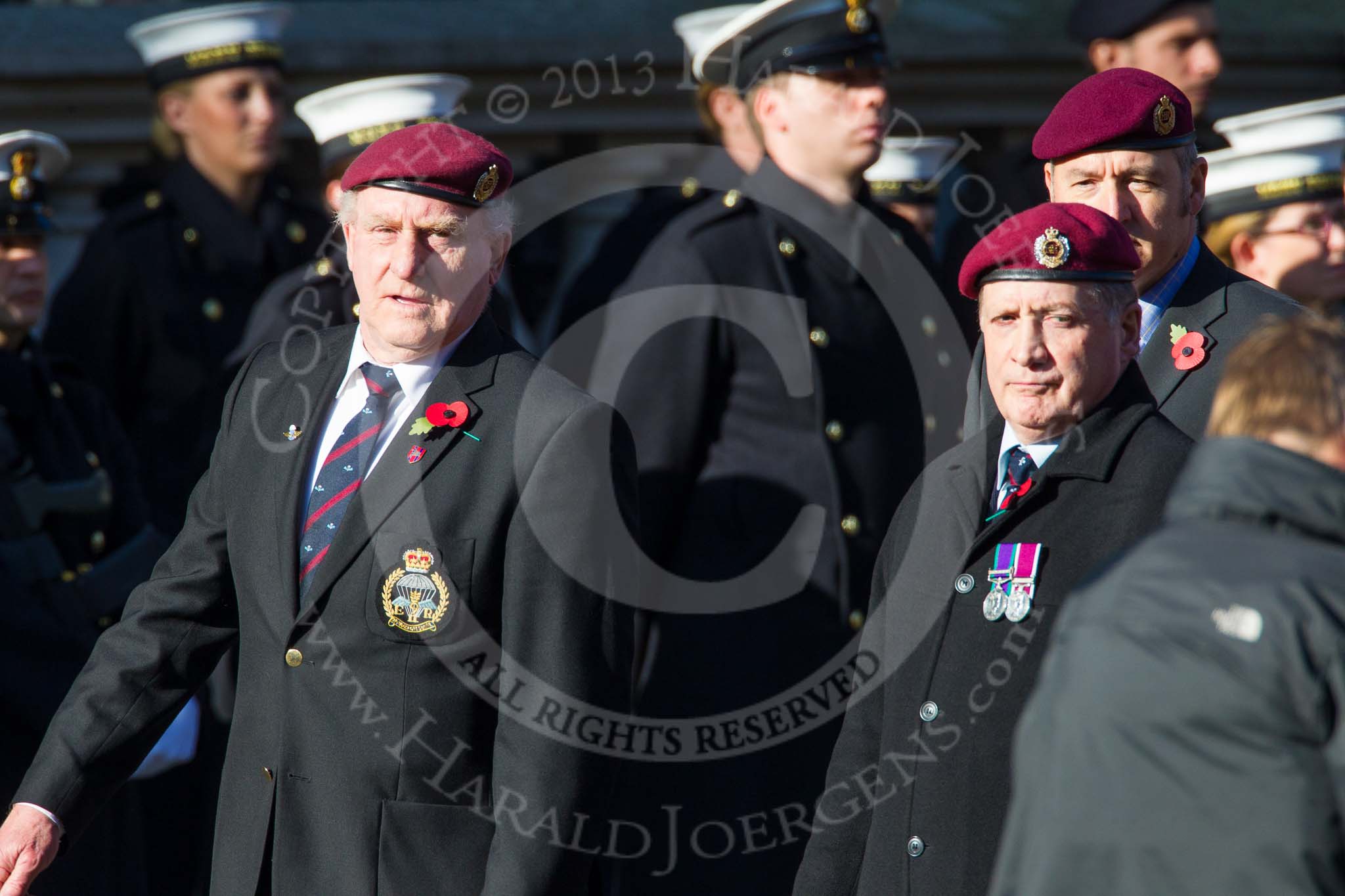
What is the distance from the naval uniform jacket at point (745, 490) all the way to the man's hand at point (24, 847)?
5.55 feet

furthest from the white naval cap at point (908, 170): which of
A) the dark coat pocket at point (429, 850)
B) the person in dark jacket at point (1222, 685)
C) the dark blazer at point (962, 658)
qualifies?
the person in dark jacket at point (1222, 685)

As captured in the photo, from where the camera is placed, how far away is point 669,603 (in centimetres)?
485

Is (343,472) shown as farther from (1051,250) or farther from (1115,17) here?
(1115,17)

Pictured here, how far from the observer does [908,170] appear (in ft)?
26.0

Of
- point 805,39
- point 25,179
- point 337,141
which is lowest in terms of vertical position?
point 25,179

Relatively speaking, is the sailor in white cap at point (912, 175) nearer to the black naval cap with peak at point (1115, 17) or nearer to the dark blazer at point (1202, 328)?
the black naval cap with peak at point (1115, 17)

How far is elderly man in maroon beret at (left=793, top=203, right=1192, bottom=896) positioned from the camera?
3.20 metres

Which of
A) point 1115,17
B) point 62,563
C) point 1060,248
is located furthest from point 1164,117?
point 62,563

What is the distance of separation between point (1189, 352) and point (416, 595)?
5.32 feet

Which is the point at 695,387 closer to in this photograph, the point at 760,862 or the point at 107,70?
the point at 760,862

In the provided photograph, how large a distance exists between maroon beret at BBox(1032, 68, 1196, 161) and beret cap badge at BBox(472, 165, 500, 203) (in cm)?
119

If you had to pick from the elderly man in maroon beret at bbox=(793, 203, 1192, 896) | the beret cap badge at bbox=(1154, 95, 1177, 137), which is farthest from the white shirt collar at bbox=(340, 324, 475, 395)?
the beret cap badge at bbox=(1154, 95, 1177, 137)

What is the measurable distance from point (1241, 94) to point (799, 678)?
4.11m

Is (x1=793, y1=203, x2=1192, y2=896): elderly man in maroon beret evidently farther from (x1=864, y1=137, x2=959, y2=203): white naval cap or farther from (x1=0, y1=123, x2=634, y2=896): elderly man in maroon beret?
(x1=864, y1=137, x2=959, y2=203): white naval cap
